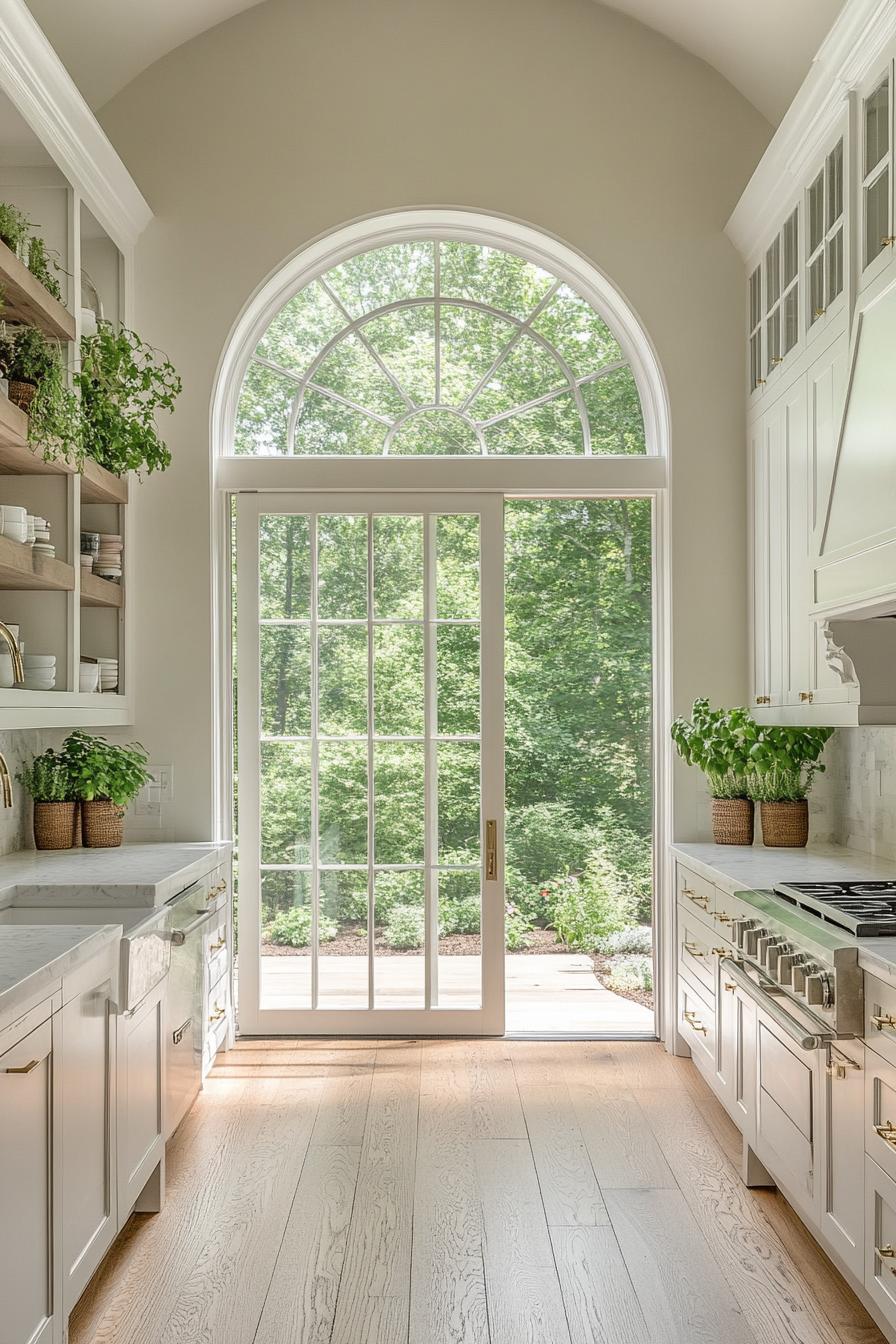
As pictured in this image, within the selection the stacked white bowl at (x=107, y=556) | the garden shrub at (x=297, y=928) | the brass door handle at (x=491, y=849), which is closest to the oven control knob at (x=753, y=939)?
the brass door handle at (x=491, y=849)

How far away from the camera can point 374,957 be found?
4379 mm

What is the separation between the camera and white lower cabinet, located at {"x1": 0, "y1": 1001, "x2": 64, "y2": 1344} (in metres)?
1.79

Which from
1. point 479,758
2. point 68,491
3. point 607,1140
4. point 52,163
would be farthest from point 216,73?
point 607,1140

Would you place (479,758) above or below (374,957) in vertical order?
above

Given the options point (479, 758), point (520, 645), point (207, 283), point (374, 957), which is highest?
point (207, 283)

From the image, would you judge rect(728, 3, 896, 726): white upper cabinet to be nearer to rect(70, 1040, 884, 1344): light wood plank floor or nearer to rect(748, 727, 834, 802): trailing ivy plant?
rect(748, 727, 834, 802): trailing ivy plant

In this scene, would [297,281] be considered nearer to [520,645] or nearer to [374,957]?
[374,957]

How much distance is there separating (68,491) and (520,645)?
502cm

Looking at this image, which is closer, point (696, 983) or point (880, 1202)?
point (880, 1202)

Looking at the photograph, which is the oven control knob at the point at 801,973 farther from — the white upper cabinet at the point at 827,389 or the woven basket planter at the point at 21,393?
the woven basket planter at the point at 21,393

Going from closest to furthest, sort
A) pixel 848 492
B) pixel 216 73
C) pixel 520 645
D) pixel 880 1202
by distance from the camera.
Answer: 1. pixel 880 1202
2. pixel 848 492
3. pixel 216 73
4. pixel 520 645

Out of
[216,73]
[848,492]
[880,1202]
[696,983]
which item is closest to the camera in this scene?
[880,1202]

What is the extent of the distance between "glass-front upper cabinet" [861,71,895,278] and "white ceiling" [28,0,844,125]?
91 centimetres

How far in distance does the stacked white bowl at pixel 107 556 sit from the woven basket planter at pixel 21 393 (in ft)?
3.04
